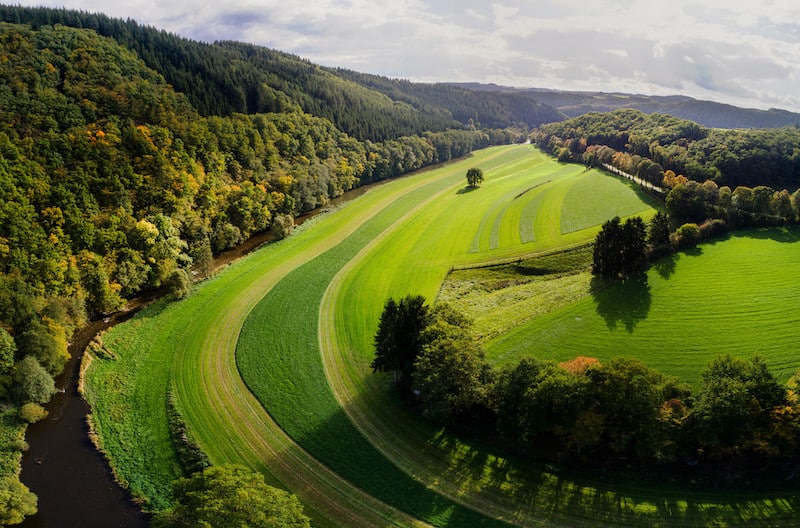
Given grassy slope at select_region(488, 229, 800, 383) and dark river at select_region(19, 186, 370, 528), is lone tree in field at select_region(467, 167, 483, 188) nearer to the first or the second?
grassy slope at select_region(488, 229, 800, 383)

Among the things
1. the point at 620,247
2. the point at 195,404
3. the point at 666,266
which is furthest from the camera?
the point at 666,266

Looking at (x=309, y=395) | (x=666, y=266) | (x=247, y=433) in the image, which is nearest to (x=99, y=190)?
(x=309, y=395)

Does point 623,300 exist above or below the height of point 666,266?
below

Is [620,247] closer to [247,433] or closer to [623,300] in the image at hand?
[623,300]

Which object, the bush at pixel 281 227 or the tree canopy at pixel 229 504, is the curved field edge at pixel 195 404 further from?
the bush at pixel 281 227

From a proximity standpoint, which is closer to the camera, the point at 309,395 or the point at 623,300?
the point at 309,395

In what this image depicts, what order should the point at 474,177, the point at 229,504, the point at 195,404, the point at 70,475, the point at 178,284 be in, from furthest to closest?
1. the point at 474,177
2. the point at 178,284
3. the point at 195,404
4. the point at 70,475
5. the point at 229,504
